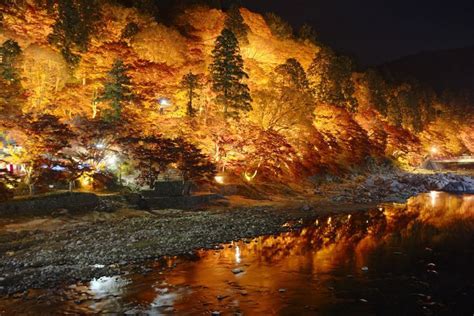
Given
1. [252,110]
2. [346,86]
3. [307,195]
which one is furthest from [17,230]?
[346,86]

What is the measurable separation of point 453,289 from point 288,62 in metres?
30.1

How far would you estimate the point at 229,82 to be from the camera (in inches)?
1262

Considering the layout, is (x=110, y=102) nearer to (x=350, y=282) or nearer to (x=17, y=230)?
(x=17, y=230)

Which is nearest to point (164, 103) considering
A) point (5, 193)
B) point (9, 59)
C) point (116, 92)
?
point (116, 92)

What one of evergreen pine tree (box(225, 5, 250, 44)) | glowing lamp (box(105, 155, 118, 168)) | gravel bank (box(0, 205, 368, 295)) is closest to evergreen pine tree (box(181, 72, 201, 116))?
glowing lamp (box(105, 155, 118, 168))

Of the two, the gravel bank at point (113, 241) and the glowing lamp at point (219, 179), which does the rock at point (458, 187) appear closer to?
the gravel bank at point (113, 241)

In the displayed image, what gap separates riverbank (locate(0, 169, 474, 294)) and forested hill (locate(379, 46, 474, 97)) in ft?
395

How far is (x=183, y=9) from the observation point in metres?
45.3

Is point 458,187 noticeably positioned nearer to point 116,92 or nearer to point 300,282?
point 116,92

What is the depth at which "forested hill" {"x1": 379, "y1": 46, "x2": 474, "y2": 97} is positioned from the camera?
435ft

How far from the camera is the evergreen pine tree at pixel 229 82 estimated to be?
31703 mm

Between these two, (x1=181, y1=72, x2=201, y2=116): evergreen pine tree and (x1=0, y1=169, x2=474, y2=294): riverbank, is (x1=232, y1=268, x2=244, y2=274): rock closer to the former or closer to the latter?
(x1=0, y1=169, x2=474, y2=294): riverbank

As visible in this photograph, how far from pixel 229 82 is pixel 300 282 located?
919 inches

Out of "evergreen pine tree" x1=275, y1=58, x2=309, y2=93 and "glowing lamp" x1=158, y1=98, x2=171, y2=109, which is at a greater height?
"evergreen pine tree" x1=275, y1=58, x2=309, y2=93
